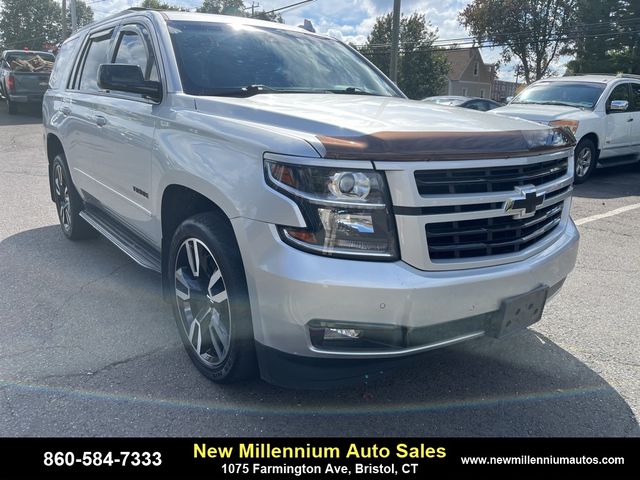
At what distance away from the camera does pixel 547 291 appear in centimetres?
267

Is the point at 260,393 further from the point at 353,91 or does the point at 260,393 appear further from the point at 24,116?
the point at 24,116

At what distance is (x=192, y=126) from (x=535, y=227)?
6.04 ft

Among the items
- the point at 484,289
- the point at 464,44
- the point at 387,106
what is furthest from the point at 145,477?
the point at 464,44

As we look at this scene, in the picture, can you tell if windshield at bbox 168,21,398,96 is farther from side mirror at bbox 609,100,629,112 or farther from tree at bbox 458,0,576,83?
tree at bbox 458,0,576,83

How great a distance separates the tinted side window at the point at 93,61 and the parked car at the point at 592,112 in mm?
6292

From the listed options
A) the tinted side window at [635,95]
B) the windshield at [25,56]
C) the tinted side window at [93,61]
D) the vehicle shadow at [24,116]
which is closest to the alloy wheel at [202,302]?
the tinted side window at [93,61]

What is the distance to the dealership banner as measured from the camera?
234 cm

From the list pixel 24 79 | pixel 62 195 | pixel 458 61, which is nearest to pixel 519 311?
pixel 62 195

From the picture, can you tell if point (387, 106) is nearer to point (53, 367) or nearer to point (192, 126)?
point (192, 126)

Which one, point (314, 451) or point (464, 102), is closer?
point (314, 451)

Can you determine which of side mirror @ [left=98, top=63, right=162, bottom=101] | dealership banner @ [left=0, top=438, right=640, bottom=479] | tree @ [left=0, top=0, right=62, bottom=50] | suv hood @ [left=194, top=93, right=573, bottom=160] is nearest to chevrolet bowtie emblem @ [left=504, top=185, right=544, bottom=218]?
suv hood @ [left=194, top=93, right=573, bottom=160]

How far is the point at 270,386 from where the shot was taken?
9.58 ft

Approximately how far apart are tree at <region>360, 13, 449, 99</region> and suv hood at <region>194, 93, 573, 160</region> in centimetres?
4826

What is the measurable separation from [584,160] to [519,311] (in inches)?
314
